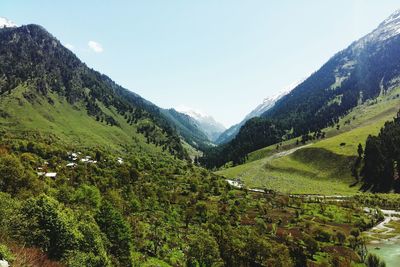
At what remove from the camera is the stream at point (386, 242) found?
3637 inches

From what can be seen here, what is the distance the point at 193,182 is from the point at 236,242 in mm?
90282

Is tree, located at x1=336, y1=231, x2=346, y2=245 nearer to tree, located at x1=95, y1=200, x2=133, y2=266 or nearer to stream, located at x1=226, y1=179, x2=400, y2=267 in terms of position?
stream, located at x1=226, y1=179, x2=400, y2=267

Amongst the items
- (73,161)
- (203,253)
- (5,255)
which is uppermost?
(73,161)

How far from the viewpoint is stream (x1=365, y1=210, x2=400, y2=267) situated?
92.4 metres

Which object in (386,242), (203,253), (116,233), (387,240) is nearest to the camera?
(116,233)

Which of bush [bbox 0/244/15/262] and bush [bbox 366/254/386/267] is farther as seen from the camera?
bush [bbox 366/254/386/267]

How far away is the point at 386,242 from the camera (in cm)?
10756

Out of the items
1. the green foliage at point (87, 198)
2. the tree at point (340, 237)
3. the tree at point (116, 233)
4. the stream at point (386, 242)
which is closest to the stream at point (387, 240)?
the stream at point (386, 242)

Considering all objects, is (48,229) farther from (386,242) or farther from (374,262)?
(386,242)

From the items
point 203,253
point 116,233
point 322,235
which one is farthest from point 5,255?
point 322,235

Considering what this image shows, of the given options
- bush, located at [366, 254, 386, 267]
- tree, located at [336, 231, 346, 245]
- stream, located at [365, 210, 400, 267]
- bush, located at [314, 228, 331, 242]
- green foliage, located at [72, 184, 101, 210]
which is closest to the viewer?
bush, located at [366, 254, 386, 267]

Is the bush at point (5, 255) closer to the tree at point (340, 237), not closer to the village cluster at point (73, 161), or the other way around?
the tree at point (340, 237)

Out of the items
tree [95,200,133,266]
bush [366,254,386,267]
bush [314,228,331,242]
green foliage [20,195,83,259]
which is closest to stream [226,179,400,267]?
bush [366,254,386,267]

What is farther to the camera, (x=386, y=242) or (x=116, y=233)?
(x=386, y=242)
